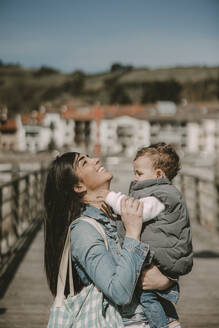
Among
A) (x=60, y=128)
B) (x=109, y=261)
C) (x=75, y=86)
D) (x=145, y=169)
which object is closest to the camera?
(x=109, y=261)

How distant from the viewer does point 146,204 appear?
1.72 m

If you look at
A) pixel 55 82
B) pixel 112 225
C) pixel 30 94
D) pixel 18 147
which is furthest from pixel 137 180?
pixel 55 82

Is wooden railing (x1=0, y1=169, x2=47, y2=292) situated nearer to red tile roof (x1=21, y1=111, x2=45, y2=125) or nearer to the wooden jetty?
the wooden jetty

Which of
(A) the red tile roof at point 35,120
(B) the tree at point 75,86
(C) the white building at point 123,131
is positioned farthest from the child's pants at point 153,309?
(B) the tree at point 75,86

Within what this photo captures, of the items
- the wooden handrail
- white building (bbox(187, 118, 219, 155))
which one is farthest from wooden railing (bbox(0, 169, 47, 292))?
white building (bbox(187, 118, 219, 155))

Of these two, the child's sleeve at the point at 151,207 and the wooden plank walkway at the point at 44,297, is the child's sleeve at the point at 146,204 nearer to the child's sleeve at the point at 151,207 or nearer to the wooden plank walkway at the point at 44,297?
the child's sleeve at the point at 151,207

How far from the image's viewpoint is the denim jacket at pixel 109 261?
1.59 meters

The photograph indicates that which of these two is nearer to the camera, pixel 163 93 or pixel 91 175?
pixel 91 175

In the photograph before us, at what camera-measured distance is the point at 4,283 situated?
4711 mm

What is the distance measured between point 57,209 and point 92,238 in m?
0.24

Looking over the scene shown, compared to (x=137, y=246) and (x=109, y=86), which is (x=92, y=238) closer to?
(x=137, y=246)

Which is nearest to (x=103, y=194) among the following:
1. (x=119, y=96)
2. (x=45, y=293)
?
(x=45, y=293)

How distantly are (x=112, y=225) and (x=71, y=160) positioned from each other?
1.01 ft

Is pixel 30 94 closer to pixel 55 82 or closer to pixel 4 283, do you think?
pixel 55 82
